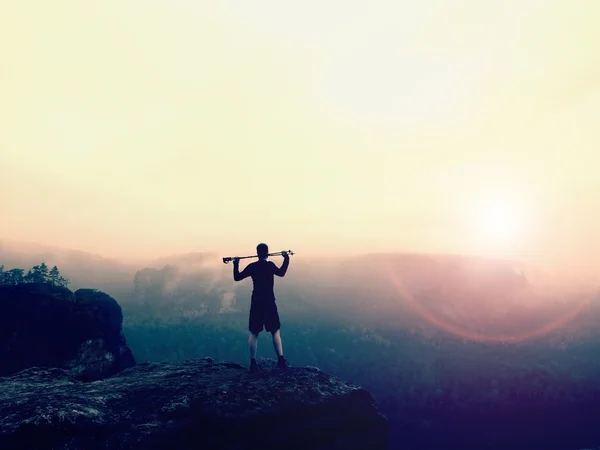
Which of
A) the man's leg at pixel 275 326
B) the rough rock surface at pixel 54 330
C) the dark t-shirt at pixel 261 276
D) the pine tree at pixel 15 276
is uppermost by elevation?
the dark t-shirt at pixel 261 276

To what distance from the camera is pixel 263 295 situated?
13.8 m

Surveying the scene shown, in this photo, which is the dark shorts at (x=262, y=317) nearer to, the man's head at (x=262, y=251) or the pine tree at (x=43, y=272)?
the man's head at (x=262, y=251)

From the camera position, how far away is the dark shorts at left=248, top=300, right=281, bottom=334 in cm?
1355

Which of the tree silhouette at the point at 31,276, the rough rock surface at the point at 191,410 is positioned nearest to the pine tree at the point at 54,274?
the tree silhouette at the point at 31,276

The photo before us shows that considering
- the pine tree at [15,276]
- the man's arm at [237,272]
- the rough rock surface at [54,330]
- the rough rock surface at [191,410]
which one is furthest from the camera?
the pine tree at [15,276]

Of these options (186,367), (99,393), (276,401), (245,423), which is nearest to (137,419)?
(99,393)

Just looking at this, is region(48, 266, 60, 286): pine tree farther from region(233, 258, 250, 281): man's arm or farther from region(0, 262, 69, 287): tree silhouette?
region(233, 258, 250, 281): man's arm

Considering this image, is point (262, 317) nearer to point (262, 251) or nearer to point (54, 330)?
point (262, 251)

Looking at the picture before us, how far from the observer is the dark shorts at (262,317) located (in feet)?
44.5

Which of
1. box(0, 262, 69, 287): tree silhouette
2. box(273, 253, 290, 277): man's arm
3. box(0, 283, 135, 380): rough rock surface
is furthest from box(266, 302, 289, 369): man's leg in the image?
box(0, 262, 69, 287): tree silhouette

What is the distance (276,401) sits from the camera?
13.0 m

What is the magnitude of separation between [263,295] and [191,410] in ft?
14.3

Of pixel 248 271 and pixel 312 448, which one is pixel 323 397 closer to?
pixel 312 448

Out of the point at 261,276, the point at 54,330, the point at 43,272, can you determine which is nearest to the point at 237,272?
the point at 261,276
